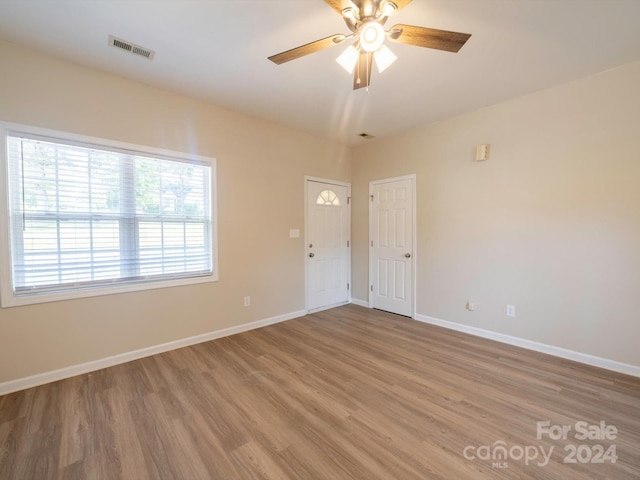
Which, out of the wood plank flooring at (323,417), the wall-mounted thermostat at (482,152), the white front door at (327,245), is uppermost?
the wall-mounted thermostat at (482,152)

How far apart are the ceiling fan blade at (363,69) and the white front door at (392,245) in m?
2.28

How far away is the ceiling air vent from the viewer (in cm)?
213

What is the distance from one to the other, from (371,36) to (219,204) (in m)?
2.40

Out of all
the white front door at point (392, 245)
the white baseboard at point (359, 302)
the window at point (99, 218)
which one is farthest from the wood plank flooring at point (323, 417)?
the white baseboard at point (359, 302)

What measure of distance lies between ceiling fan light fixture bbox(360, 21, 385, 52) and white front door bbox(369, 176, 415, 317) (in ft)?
8.30

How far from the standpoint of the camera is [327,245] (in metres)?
4.55

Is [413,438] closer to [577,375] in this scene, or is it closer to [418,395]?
[418,395]

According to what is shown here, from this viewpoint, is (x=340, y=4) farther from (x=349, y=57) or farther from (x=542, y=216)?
(x=542, y=216)

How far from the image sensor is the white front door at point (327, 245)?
432 cm

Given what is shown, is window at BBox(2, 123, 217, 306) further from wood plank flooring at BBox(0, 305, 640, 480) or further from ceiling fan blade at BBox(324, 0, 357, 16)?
ceiling fan blade at BBox(324, 0, 357, 16)

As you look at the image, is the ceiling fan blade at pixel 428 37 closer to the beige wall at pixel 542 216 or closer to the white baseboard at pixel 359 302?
the beige wall at pixel 542 216

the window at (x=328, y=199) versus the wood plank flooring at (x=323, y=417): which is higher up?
the window at (x=328, y=199)

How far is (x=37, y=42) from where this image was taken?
2.17 metres

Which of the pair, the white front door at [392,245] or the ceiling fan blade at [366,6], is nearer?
the ceiling fan blade at [366,6]
